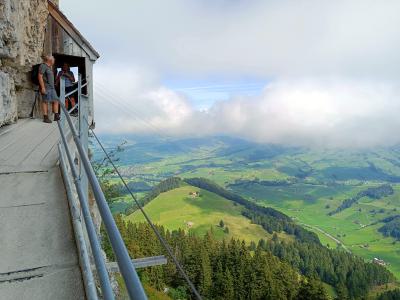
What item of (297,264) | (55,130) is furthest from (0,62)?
(297,264)

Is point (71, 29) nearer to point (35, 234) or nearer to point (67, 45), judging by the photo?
point (67, 45)

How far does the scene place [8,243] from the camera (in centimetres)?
424

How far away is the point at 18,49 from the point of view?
11.5 metres

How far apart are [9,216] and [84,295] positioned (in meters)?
2.30

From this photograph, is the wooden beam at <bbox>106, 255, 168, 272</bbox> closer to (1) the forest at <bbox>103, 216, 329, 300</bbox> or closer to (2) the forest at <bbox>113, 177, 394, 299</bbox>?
(2) the forest at <bbox>113, 177, 394, 299</bbox>

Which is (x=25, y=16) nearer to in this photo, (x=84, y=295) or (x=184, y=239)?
(x=84, y=295)

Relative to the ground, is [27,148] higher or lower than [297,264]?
higher

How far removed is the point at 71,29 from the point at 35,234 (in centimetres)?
1758

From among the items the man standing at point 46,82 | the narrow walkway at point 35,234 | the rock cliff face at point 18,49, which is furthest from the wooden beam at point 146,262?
the man standing at point 46,82

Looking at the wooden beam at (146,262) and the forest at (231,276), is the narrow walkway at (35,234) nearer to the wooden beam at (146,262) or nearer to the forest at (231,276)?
the wooden beam at (146,262)

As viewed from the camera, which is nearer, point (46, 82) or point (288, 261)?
point (46, 82)

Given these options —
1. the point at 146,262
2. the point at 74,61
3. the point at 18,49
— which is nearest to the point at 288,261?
the point at 74,61

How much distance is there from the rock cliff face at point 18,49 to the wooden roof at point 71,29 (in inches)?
91.0

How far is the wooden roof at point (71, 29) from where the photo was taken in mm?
18097
